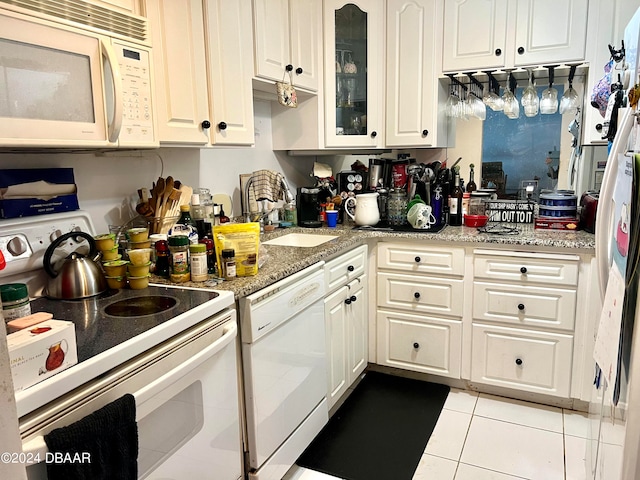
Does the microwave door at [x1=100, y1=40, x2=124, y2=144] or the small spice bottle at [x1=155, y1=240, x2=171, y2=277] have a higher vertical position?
the microwave door at [x1=100, y1=40, x2=124, y2=144]

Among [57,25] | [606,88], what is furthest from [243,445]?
[606,88]

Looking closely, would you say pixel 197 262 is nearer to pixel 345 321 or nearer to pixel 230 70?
pixel 230 70

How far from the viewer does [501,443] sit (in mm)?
2139

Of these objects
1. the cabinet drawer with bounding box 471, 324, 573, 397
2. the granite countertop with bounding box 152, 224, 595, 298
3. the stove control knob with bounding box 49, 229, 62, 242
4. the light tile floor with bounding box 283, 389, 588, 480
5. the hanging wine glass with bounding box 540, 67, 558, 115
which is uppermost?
the hanging wine glass with bounding box 540, 67, 558, 115

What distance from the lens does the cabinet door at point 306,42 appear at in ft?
7.83

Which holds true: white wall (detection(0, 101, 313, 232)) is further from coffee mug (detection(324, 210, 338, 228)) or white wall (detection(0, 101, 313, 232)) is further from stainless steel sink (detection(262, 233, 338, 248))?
coffee mug (detection(324, 210, 338, 228))

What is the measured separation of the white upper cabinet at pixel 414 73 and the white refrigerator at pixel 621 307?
1.43 meters

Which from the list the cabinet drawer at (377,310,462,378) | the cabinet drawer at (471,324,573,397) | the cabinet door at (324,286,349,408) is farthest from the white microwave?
the cabinet drawer at (471,324,573,397)

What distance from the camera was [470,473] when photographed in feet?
6.38

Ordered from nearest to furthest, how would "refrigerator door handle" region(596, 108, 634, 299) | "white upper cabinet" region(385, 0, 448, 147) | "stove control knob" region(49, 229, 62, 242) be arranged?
1. "refrigerator door handle" region(596, 108, 634, 299)
2. "stove control knob" region(49, 229, 62, 242)
3. "white upper cabinet" region(385, 0, 448, 147)

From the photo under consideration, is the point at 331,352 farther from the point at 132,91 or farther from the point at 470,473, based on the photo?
the point at 132,91

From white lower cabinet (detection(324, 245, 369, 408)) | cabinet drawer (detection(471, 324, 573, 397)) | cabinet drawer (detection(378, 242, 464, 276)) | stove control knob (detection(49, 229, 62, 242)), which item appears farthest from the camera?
cabinet drawer (detection(378, 242, 464, 276))

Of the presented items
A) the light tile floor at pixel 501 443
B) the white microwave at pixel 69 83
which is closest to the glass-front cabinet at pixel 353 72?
the white microwave at pixel 69 83

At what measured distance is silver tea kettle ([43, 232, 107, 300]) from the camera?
4.65ft
